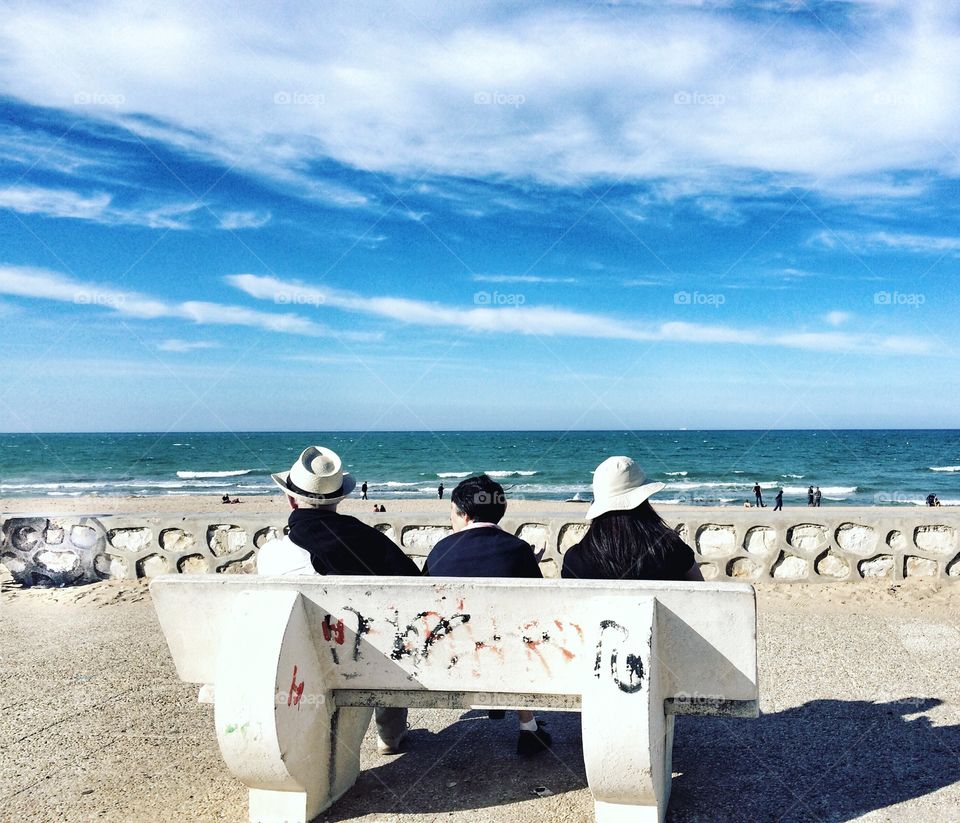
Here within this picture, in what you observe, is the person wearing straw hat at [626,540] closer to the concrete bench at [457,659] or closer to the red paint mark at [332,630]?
the concrete bench at [457,659]

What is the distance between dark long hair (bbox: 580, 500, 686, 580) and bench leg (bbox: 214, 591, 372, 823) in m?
1.15

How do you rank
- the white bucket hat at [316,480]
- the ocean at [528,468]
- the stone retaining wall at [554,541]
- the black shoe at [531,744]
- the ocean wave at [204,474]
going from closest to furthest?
the white bucket hat at [316,480] → the black shoe at [531,744] → the stone retaining wall at [554,541] → the ocean at [528,468] → the ocean wave at [204,474]

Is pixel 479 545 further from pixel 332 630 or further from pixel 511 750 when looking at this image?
pixel 511 750

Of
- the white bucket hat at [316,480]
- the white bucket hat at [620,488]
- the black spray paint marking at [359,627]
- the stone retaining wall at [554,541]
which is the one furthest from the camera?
the stone retaining wall at [554,541]

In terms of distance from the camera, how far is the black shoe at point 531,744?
381 centimetres

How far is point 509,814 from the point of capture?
3240 mm

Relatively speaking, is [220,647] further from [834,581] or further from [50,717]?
[834,581]

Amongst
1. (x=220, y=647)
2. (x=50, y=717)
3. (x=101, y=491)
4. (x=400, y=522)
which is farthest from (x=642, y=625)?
(x=101, y=491)

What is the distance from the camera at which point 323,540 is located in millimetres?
3475

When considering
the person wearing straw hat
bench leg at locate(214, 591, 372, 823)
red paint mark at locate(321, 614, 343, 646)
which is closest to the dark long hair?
the person wearing straw hat

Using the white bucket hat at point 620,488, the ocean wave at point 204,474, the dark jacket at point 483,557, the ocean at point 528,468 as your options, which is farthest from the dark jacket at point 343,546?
the ocean wave at point 204,474

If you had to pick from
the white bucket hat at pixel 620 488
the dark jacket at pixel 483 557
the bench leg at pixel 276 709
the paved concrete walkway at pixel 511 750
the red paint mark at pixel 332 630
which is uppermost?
the white bucket hat at pixel 620 488

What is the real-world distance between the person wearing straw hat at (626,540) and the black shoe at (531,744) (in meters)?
0.90

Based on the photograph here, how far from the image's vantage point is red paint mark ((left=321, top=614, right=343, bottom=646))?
3.06 m
